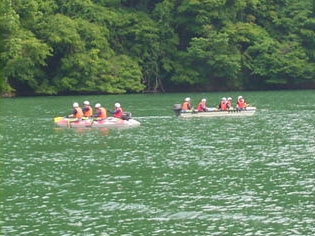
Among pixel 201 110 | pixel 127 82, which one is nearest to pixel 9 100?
pixel 127 82

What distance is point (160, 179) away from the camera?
24453 mm

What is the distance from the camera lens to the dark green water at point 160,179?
1884cm

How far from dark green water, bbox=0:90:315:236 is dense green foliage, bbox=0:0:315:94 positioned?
29.9m

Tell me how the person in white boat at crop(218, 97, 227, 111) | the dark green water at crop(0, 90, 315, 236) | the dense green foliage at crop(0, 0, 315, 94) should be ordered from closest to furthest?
the dark green water at crop(0, 90, 315, 236) < the person in white boat at crop(218, 97, 227, 111) < the dense green foliage at crop(0, 0, 315, 94)

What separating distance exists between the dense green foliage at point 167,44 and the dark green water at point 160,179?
2988 cm

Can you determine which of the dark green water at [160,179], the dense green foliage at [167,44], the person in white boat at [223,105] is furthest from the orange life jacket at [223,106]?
the dense green foliage at [167,44]

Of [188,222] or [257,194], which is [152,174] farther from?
[188,222]

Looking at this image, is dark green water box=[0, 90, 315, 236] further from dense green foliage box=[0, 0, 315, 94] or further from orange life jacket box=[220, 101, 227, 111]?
dense green foliage box=[0, 0, 315, 94]

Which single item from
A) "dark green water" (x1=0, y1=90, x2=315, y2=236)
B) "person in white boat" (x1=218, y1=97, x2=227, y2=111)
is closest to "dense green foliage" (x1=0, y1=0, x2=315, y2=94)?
"person in white boat" (x1=218, y1=97, x2=227, y2=111)

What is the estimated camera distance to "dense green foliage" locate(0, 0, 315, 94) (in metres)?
71.4

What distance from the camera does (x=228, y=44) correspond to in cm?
7719

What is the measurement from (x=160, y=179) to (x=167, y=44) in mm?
55461

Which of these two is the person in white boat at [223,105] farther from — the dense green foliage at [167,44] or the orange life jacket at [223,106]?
the dense green foliage at [167,44]

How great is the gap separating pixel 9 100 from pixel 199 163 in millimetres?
38355
